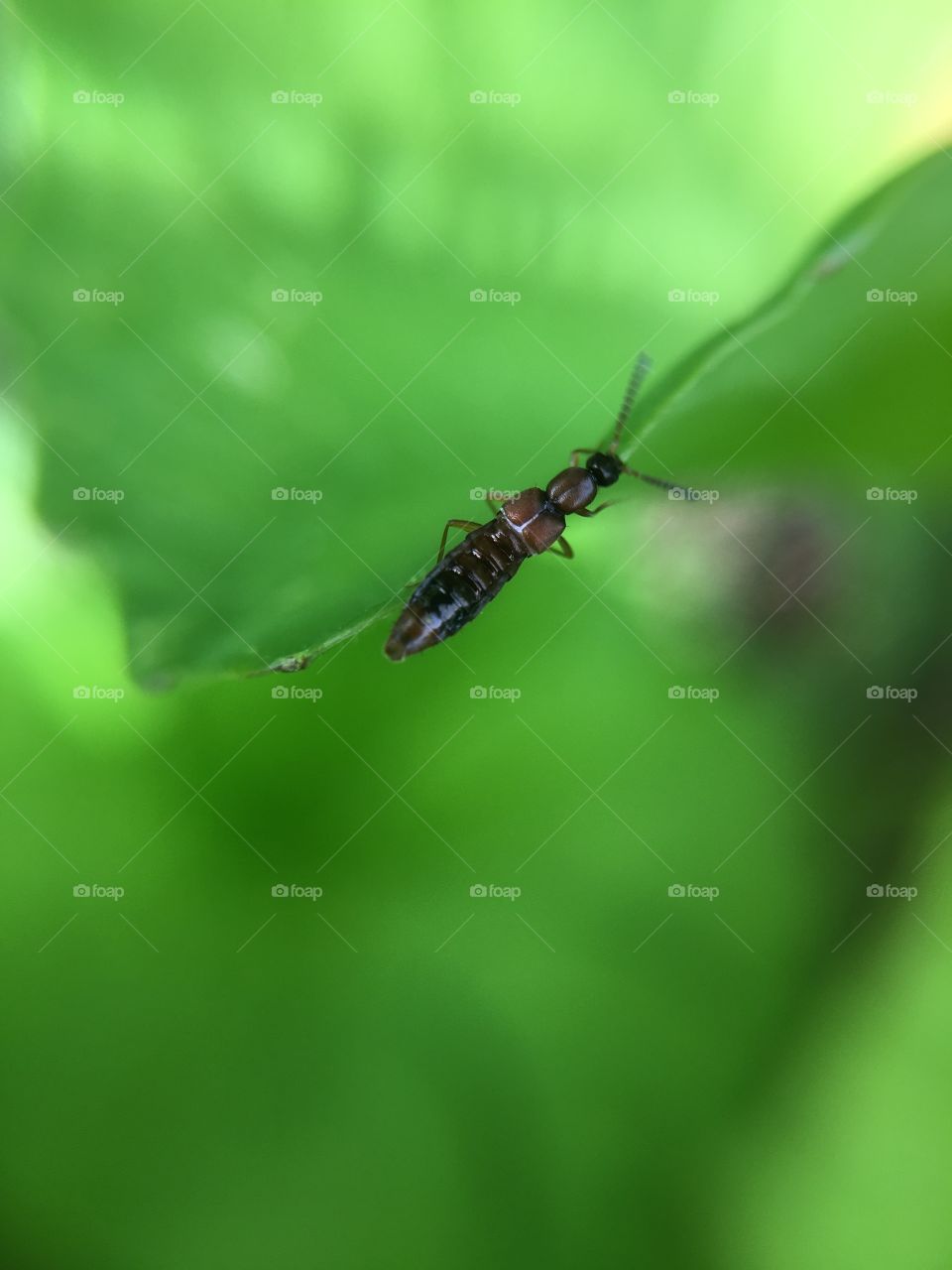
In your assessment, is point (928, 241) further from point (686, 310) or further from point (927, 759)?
point (927, 759)

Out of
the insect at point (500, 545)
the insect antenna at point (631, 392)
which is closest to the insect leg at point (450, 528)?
the insect at point (500, 545)

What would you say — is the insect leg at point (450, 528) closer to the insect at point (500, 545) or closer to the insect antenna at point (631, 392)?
the insect at point (500, 545)

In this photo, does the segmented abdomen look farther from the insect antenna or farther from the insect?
the insect antenna

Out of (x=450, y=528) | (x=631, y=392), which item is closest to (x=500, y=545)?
(x=450, y=528)

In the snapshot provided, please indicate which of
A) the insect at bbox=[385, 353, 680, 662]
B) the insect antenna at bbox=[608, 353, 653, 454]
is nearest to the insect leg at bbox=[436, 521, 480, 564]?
the insect at bbox=[385, 353, 680, 662]

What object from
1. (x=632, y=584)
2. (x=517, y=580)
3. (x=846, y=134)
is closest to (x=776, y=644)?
(x=632, y=584)

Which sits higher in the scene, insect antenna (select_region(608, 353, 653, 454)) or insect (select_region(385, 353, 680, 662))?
insect antenna (select_region(608, 353, 653, 454))

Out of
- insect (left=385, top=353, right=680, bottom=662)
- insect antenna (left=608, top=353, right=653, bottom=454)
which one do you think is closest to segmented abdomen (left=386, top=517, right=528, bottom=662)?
insect (left=385, top=353, right=680, bottom=662)
